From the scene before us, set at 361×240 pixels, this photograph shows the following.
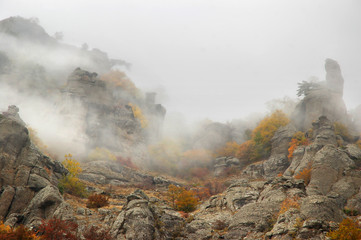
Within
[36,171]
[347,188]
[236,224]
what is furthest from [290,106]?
[36,171]

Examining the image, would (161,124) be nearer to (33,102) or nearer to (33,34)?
(33,102)

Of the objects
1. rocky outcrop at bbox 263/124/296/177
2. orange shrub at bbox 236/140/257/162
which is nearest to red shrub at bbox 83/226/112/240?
rocky outcrop at bbox 263/124/296/177

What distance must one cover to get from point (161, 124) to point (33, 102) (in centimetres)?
4954

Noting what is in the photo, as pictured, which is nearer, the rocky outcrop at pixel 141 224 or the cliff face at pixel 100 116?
the rocky outcrop at pixel 141 224

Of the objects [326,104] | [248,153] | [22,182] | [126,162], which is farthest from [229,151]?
[22,182]

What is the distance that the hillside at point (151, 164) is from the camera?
63.2 feet

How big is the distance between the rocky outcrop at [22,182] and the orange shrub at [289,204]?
1836cm

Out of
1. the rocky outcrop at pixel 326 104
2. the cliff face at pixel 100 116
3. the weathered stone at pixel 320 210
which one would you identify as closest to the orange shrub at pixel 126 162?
the cliff face at pixel 100 116

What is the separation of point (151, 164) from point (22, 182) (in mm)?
59819

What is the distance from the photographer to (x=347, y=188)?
97.2 feet

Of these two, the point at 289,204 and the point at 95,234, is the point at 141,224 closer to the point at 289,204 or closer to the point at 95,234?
the point at 95,234

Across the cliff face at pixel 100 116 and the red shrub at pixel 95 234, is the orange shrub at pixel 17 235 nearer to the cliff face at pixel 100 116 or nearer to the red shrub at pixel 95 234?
the red shrub at pixel 95 234

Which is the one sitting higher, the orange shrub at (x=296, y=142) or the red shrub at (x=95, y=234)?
the orange shrub at (x=296, y=142)

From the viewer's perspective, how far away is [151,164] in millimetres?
80750
